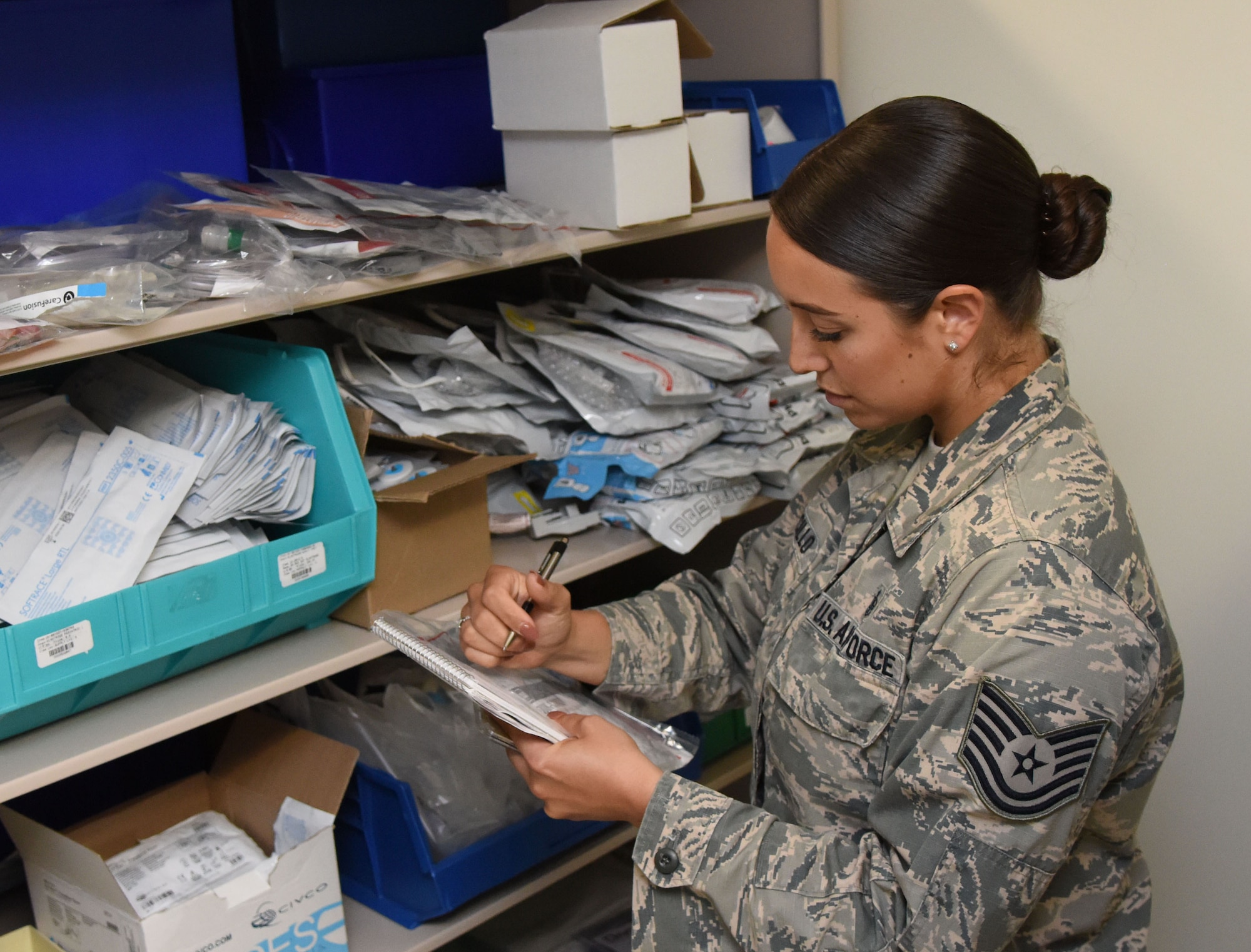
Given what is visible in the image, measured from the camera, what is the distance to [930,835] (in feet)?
3.37

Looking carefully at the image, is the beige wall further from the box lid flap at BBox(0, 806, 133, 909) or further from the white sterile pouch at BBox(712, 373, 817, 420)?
the box lid flap at BBox(0, 806, 133, 909)

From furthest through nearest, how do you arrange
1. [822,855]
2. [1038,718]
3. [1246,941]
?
[1246,941] → [822,855] → [1038,718]

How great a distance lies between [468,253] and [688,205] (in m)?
0.33

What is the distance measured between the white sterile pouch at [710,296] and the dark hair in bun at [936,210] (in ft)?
1.78

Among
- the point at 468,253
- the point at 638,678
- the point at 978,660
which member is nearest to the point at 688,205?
the point at 468,253

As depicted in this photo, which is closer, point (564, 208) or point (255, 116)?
Result: point (564, 208)

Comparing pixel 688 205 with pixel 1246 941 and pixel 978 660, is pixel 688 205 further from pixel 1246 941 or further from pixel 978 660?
pixel 1246 941

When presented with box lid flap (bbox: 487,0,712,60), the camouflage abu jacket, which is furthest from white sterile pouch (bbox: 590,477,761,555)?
box lid flap (bbox: 487,0,712,60)

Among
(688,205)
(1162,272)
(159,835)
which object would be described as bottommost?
(159,835)

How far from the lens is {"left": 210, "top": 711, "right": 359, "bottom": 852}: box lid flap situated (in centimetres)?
147

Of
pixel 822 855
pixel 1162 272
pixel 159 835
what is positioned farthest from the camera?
pixel 1162 272

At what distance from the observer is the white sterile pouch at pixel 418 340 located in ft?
5.04

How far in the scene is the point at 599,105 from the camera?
54.4 inches

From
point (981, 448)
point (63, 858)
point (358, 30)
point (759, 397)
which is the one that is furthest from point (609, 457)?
point (63, 858)
